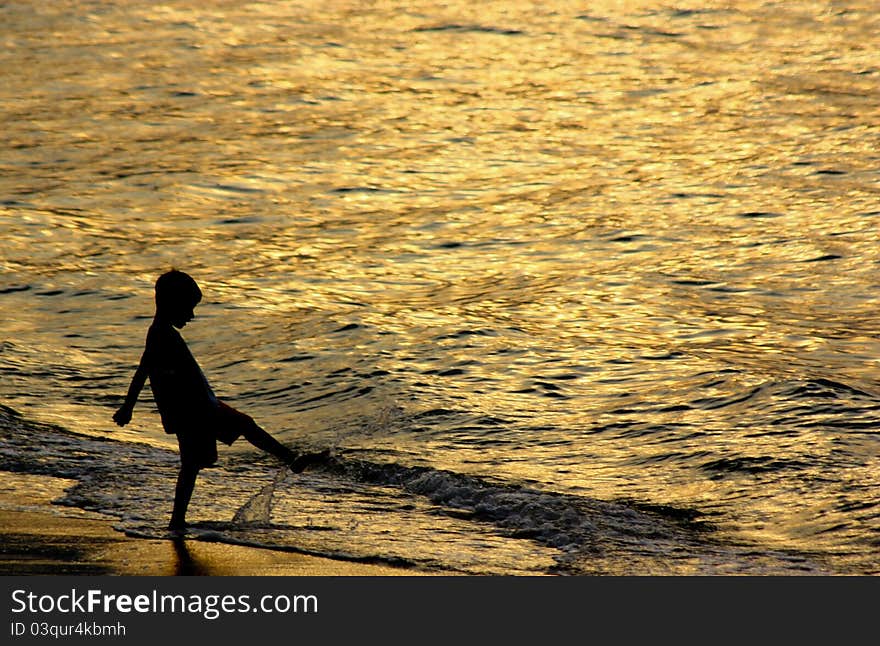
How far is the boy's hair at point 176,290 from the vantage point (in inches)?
282

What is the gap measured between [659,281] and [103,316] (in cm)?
617

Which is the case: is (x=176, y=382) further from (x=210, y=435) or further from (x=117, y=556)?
(x=117, y=556)

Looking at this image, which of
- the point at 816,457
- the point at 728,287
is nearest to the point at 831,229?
the point at 728,287

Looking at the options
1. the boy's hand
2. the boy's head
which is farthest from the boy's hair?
the boy's hand

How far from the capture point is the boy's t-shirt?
7277mm

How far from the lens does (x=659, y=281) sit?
50.0 feet

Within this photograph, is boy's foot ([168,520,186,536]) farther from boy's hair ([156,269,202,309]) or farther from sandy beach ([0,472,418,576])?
boy's hair ([156,269,202,309])

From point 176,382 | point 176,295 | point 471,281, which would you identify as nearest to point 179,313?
point 176,295

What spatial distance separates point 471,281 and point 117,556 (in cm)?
880

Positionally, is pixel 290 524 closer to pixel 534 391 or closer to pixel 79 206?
pixel 534 391

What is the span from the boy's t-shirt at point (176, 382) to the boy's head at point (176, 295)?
0.09m

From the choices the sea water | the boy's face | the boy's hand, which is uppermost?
the boy's face

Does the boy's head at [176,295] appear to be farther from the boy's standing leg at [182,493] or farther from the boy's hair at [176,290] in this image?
the boy's standing leg at [182,493]

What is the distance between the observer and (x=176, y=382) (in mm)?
7328
